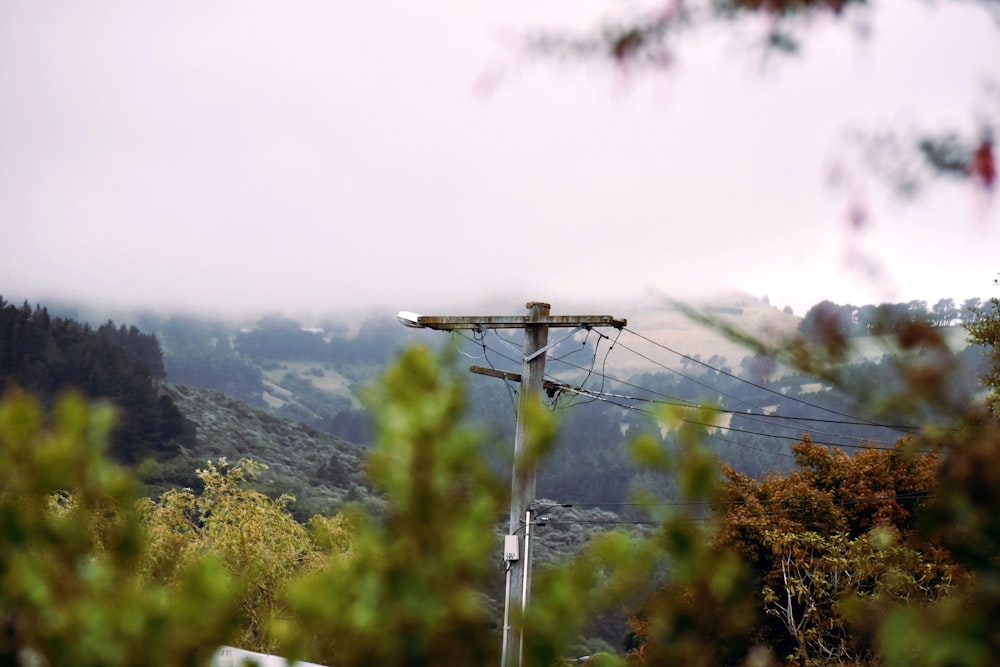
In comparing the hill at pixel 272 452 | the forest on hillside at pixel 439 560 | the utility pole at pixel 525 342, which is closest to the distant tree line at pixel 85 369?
the hill at pixel 272 452

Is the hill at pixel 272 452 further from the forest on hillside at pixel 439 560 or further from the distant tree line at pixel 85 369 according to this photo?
the forest on hillside at pixel 439 560

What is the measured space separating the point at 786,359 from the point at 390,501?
735mm

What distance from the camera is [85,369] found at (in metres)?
56.6

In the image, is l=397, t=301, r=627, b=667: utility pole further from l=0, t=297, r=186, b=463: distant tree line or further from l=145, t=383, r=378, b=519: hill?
l=0, t=297, r=186, b=463: distant tree line

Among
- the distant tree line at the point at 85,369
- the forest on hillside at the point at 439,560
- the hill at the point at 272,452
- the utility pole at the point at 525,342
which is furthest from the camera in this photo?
the distant tree line at the point at 85,369

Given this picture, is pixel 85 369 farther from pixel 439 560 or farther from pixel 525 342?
pixel 439 560

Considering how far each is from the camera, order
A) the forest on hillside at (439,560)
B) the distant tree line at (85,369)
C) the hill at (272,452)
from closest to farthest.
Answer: the forest on hillside at (439,560), the hill at (272,452), the distant tree line at (85,369)

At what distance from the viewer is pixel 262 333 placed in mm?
182750

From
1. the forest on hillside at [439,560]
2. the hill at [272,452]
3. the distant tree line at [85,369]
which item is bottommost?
the hill at [272,452]

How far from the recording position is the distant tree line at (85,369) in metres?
53.4

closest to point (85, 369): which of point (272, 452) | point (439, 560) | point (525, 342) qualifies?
point (272, 452)

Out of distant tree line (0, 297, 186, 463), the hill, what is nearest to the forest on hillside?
the hill

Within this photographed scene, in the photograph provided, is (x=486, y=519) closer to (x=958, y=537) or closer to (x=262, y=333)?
(x=958, y=537)

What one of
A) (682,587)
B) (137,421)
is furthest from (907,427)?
(137,421)
